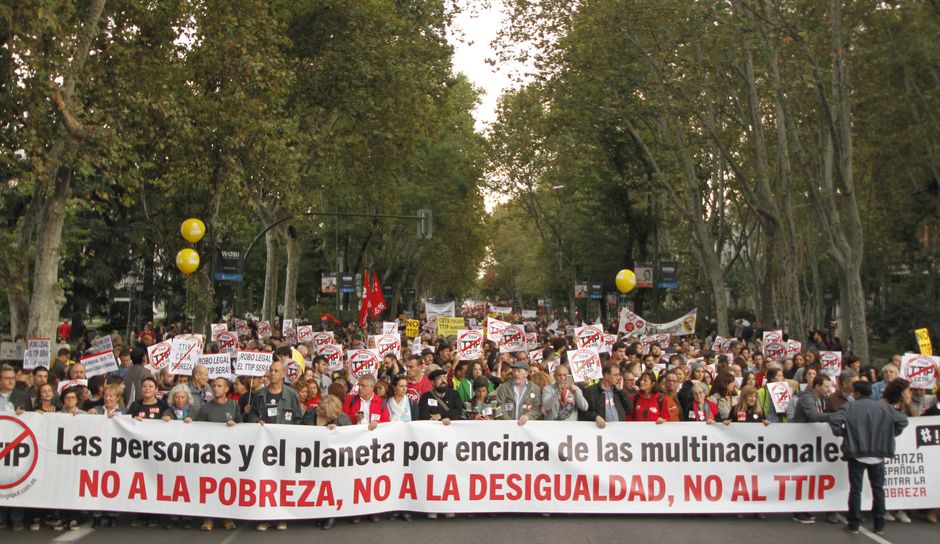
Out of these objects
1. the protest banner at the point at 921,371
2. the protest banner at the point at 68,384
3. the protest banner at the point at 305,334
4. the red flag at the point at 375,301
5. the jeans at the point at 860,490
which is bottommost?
the jeans at the point at 860,490

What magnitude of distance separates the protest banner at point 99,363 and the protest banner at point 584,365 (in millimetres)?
5322

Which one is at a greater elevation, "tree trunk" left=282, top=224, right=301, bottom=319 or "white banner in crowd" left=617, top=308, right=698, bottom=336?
"tree trunk" left=282, top=224, right=301, bottom=319

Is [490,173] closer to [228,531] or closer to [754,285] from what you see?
[754,285]

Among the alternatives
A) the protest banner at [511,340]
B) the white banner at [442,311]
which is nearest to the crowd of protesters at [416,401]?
the protest banner at [511,340]

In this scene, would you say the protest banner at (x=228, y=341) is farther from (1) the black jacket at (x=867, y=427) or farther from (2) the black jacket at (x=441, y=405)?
(1) the black jacket at (x=867, y=427)

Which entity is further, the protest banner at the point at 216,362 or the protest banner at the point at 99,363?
the protest banner at the point at 216,362

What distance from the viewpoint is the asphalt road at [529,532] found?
1018 centimetres

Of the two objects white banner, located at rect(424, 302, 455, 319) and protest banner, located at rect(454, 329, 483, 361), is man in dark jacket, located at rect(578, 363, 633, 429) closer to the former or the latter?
protest banner, located at rect(454, 329, 483, 361)

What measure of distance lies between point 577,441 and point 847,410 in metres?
2.50

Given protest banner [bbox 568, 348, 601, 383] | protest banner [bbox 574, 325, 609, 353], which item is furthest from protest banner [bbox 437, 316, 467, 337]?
protest banner [bbox 568, 348, 601, 383]

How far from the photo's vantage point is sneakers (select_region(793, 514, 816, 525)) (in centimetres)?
1126

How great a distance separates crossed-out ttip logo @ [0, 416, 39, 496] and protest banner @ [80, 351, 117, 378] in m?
2.70

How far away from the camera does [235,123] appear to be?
74.4ft

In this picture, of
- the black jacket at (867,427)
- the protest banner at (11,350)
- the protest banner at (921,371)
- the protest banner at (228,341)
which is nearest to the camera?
the black jacket at (867,427)
